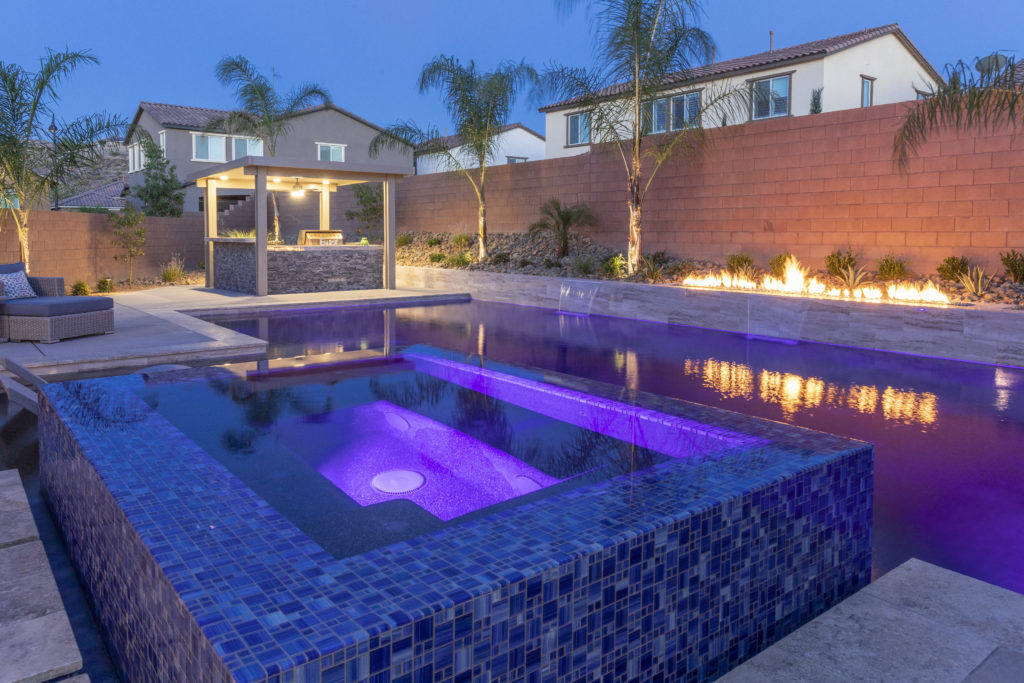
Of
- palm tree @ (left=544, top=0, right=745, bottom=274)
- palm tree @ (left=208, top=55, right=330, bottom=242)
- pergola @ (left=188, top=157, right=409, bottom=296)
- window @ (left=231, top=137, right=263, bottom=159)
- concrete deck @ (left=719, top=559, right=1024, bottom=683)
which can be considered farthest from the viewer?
window @ (left=231, top=137, right=263, bottom=159)

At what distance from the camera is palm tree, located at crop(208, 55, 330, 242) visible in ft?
66.0

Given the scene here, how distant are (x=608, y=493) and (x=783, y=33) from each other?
130 metres

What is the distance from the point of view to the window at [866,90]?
64.4 ft

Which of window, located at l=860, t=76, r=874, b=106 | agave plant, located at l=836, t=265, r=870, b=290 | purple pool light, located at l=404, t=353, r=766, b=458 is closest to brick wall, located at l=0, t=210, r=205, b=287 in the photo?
purple pool light, located at l=404, t=353, r=766, b=458

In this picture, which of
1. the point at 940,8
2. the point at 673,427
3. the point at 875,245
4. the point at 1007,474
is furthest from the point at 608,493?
the point at 940,8

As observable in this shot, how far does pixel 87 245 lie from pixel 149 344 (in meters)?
9.16

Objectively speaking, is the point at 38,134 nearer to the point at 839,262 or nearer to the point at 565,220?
the point at 565,220

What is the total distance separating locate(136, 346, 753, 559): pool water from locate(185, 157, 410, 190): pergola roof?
30.2ft

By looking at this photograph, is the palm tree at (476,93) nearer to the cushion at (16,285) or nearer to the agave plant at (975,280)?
the agave plant at (975,280)

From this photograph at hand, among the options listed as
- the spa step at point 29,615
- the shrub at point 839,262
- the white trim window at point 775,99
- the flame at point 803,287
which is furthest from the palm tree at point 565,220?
the spa step at point 29,615

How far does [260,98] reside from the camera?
2038 centimetres

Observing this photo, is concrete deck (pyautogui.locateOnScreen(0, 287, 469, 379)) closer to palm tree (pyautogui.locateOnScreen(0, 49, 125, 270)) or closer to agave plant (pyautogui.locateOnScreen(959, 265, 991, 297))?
palm tree (pyautogui.locateOnScreen(0, 49, 125, 270))

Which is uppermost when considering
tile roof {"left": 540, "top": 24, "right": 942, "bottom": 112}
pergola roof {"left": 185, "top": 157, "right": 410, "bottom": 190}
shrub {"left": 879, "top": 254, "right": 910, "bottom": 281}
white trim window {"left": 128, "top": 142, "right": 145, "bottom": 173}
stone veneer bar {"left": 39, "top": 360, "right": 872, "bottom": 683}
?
tile roof {"left": 540, "top": 24, "right": 942, "bottom": 112}

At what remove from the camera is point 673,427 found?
331 cm
